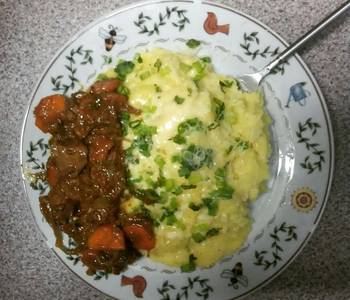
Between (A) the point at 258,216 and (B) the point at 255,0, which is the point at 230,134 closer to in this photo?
(A) the point at 258,216

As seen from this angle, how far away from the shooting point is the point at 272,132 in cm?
191

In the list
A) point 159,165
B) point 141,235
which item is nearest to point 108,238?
point 141,235

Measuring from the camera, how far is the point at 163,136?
179 centimetres

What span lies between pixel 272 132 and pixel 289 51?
36 centimetres

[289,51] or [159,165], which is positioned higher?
[289,51]

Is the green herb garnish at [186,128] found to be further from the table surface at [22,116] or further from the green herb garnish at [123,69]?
the table surface at [22,116]

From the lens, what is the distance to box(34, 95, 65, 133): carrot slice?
1.93 metres

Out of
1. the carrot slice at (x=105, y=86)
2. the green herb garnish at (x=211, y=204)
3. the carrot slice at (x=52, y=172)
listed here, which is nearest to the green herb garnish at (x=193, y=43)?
the carrot slice at (x=105, y=86)

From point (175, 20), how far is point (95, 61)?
1.38 ft

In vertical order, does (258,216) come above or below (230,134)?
below

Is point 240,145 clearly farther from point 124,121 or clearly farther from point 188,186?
point 124,121

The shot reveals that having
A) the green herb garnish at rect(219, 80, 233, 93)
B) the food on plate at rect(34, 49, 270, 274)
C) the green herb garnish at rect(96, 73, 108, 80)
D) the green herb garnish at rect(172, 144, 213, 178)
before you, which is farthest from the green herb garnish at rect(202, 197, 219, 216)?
the green herb garnish at rect(96, 73, 108, 80)

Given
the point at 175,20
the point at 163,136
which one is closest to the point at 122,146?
the point at 163,136

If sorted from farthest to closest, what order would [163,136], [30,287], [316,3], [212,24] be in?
[30,287] < [316,3] < [212,24] < [163,136]
